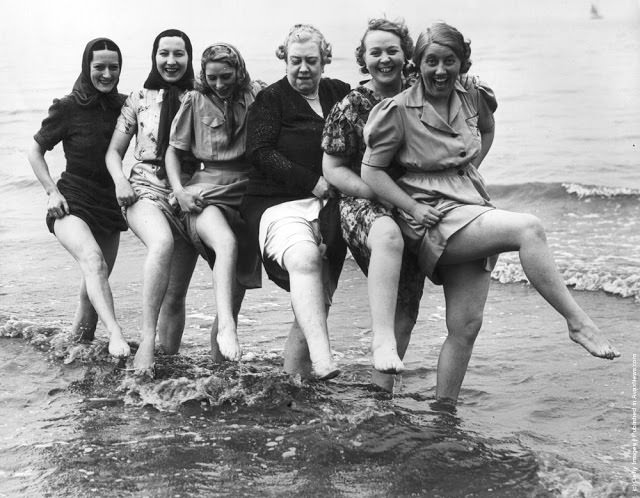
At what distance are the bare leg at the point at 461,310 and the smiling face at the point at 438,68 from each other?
89 cm

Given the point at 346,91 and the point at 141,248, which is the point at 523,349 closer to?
the point at 346,91

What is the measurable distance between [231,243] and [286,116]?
77 cm

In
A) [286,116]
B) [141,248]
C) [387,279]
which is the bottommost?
[141,248]

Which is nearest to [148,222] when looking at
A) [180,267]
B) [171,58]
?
[180,267]

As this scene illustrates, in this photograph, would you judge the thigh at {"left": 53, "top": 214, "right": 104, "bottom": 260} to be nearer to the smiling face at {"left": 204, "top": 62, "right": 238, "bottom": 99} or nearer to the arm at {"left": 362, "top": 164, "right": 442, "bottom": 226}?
the smiling face at {"left": 204, "top": 62, "right": 238, "bottom": 99}

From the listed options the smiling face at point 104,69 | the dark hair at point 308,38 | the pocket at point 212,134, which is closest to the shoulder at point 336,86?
the dark hair at point 308,38

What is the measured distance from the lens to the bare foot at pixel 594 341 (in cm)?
456

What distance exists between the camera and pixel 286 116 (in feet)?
17.4

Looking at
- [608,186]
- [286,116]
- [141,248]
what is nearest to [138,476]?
[286,116]

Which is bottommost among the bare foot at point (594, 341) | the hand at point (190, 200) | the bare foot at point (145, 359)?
the bare foot at point (145, 359)

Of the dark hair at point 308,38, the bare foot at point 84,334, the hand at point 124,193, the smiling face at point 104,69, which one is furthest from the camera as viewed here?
the bare foot at point 84,334

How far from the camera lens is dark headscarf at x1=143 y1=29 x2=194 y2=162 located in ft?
19.1

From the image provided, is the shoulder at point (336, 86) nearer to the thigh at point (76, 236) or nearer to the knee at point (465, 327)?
the knee at point (465, 327)

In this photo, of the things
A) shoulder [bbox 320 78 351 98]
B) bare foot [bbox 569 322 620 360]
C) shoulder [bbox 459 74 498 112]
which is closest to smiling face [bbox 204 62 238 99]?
shoulder [bbox 320 78 351 98]
